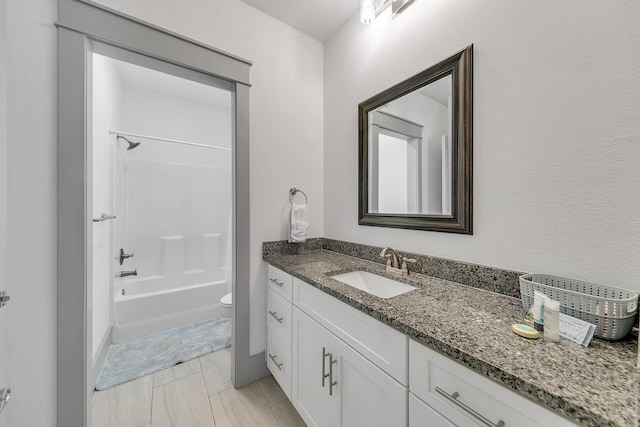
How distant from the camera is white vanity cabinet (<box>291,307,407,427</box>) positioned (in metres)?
0.77

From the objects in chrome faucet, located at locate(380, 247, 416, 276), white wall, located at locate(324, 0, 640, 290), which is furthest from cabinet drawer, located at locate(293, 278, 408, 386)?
white wall, located at locate(324, 0, 640, 290)

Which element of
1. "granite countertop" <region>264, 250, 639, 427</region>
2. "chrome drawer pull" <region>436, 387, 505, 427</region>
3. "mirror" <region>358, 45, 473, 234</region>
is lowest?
"chrome drawer pull" <region>436, 387, 505, 427</region>

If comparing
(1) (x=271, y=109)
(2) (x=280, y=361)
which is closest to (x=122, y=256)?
(2) (x=280, y=361)

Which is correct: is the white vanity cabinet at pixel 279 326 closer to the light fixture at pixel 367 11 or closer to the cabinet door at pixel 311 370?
the cabinet door at pixel 311 370

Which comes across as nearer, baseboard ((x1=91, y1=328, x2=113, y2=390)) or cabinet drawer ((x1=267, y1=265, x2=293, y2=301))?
cabinet drawer ((x1=267, y1=265, x2=293, y2=301))

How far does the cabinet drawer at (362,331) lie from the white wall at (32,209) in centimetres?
114

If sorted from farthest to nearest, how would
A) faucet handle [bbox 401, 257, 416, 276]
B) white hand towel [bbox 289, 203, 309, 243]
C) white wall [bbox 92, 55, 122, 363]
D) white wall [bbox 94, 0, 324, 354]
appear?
white hand towel [bbox 289, 203, 309, 243]
white wall [bbox 92, 55, 122, 363]
white wall [bbox 94, 0, 324, 354]
faucet handle [bbox 401, 257, 416, 276]

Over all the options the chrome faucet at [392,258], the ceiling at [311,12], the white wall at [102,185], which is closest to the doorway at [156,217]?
the white wall at [102,185]

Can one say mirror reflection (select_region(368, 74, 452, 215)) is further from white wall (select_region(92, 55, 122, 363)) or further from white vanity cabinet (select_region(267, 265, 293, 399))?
white wall (select_region(92, 55, 122, 363))

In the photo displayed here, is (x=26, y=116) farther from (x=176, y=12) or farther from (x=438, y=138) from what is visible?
(x=438, y=138)

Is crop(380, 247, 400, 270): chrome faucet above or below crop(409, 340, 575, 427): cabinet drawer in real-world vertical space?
above

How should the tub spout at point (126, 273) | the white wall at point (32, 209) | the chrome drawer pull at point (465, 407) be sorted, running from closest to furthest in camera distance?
the chrome drawer pull at point (465, 407) → the white wall at point (32, 209) → the tub spout at point (126, 273)

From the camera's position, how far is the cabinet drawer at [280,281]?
1378mm

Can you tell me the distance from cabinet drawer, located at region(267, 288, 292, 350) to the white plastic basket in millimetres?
1110
